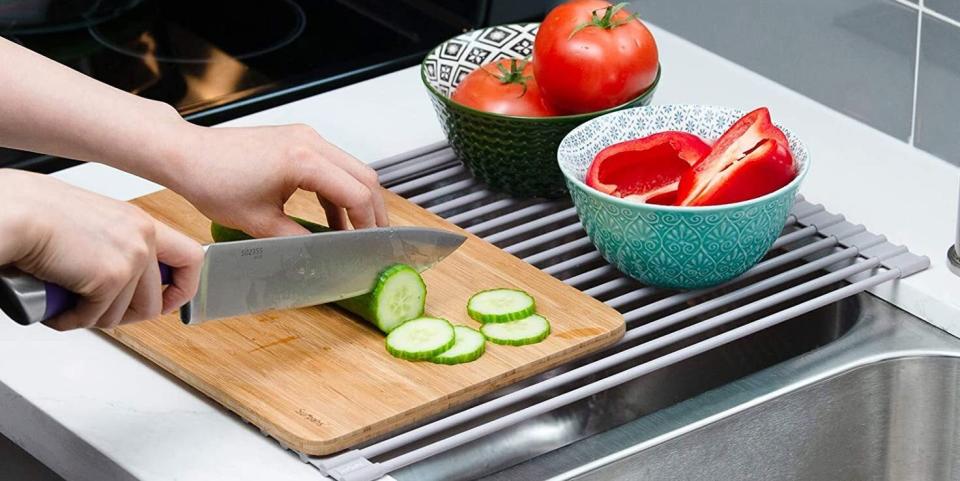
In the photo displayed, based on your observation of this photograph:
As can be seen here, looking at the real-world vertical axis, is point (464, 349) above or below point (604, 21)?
below

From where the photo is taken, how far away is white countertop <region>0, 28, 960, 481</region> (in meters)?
0.97

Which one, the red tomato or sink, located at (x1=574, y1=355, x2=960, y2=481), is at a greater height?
the red tomato

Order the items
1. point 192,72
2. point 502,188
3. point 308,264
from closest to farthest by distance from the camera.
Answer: point 308,264, point 502,188, point 192,72

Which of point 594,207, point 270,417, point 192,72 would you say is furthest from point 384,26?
point 270,417

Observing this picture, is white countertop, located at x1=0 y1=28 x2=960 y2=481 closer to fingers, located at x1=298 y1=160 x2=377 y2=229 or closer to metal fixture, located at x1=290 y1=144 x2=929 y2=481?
metal fixture, located at x1=290 y1=144 x2=929 y2=481

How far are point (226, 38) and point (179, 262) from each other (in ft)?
2.64

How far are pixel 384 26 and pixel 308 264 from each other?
2.13ft

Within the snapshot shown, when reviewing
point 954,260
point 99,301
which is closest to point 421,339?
point 99,301

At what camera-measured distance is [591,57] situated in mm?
1174

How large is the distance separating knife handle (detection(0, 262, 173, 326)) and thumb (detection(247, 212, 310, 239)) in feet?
0.82

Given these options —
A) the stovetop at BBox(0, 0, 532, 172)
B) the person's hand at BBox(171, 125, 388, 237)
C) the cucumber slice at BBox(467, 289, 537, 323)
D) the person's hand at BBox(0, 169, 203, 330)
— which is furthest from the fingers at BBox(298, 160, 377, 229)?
the stovetop at BBox(0, 0, 532, 172)

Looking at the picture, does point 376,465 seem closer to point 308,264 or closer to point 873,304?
point 308,264

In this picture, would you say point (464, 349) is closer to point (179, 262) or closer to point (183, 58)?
point (179, 262)

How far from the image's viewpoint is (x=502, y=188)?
1264mm
